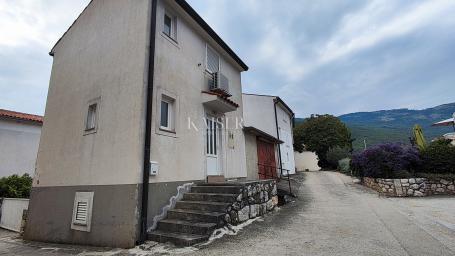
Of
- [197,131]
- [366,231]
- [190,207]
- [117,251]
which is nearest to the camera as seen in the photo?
[117,251]

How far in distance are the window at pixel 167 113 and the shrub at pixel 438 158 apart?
13.2 m

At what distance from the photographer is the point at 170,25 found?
26.0 ft

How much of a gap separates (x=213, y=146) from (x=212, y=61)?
141 inches

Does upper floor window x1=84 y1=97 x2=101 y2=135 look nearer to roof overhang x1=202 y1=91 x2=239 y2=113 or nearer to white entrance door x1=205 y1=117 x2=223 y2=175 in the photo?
roof overhang x1=202 y1=91 x2=239 y2=113

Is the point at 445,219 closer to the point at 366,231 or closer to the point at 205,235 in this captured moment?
the point at 366,231

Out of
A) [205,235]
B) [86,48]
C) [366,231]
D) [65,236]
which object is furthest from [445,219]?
[86,48]

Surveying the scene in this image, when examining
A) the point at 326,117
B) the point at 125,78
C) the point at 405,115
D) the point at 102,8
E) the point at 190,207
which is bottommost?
the point at 190,207

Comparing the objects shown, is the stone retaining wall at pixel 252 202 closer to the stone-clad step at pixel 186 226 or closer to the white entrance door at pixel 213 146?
the stone-clad step at pixel 186 226

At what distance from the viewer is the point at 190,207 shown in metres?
6.09

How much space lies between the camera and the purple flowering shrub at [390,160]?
39.4 feet

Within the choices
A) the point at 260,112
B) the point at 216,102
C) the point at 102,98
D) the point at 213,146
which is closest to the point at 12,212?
the point at 102,98

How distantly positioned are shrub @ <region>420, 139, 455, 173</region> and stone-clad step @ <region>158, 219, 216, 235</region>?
1280cm

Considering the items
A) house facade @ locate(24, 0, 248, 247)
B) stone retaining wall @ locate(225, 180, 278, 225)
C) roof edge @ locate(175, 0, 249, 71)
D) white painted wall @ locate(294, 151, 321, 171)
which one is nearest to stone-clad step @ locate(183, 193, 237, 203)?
stone retaining wall @ locate(225, 180, 278, 225)

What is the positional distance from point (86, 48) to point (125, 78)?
310 cm
